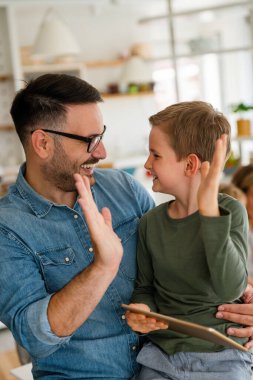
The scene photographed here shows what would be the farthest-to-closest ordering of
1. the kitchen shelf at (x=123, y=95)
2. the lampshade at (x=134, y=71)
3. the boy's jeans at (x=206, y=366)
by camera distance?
the kitchen shelf at (x=123, y=95) < the lampshade at (x=134, y=71) < the boy's jeans at (x=206, y=366)

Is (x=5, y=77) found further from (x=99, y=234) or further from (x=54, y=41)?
(x=99, y=234)

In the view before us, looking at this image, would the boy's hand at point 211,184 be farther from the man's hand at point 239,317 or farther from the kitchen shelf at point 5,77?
the kitchen shelf at point 5,77

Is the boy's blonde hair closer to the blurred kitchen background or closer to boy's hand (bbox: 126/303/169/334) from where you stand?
boy's hand (bbox: 126/303/169/334)

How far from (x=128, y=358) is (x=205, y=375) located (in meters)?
0.28

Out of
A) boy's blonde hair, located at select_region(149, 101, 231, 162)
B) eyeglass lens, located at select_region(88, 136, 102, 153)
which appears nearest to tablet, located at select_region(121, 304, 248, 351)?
boy's blonde hair, located at select_region(149, 101, 231, 162)

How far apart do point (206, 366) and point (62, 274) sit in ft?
1.54

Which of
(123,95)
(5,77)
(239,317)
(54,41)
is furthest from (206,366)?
(123,95)

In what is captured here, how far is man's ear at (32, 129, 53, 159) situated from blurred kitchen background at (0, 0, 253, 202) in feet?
12.2

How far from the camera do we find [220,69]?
31.8 feet

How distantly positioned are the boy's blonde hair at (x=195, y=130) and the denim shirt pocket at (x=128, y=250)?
13.1 inches

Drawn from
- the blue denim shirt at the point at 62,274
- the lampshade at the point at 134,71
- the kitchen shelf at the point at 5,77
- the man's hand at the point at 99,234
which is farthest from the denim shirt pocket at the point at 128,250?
the kitchen shelf at the point at 5,77

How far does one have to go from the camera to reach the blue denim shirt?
1.59 metres

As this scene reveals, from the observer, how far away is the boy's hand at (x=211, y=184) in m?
1.34

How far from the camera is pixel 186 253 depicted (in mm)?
1576
